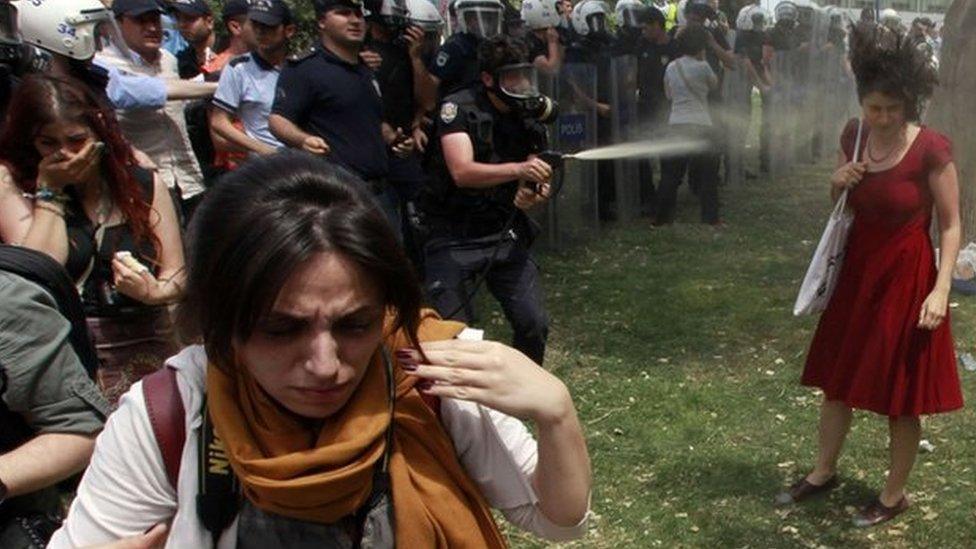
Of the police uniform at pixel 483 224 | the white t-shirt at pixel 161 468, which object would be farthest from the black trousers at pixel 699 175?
the white t-shirt at pixel 161 468

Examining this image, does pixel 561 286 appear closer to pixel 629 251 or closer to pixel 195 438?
pixel 629 251

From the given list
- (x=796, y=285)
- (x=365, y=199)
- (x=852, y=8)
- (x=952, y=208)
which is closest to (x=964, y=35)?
(x=796, y=285)

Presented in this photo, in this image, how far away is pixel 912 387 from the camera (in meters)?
4.16

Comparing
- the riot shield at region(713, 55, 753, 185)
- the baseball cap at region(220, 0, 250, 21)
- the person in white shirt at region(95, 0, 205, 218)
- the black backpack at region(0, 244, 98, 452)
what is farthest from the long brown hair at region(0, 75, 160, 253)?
the riot shield at region(713, 55, 753, 185)

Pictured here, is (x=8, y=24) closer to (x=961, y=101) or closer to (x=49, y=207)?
(x=49, y=207)

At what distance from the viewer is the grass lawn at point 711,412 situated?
4.48 meters

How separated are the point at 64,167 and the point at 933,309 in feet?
9.53

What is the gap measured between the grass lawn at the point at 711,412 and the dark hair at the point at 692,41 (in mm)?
2436

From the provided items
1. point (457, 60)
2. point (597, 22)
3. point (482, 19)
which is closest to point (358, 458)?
point (457, 60)

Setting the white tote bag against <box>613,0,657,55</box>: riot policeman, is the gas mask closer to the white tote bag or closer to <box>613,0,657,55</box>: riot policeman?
the white tote bag

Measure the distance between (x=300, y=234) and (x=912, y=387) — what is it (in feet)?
10.7

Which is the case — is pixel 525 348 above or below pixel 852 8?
above

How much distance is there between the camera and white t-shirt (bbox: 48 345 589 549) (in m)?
1.52

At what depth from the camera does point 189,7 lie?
7.78 m
